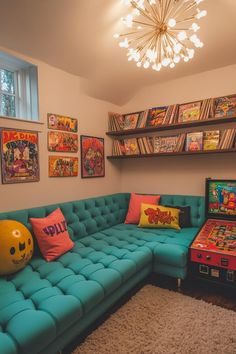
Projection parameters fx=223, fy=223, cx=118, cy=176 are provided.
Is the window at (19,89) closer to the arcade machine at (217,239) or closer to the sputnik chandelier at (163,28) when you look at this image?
the sputnik chandelier at (163,28)

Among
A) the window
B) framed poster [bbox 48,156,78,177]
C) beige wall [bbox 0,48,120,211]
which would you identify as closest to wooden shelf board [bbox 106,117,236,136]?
beige wall [bbox 0,48,120,211]

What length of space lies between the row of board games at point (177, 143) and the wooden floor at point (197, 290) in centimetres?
142

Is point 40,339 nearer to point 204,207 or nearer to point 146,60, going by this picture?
point 146,60

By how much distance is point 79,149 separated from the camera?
270 cm

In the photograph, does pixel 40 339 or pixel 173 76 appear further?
pixel 173 76

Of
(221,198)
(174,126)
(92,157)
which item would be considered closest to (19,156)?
(92,157)

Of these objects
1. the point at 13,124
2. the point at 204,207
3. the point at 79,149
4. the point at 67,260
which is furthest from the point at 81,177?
the point at 204,207

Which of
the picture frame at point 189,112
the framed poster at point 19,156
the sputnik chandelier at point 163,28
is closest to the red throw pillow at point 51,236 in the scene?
the framed poster at point 19,156

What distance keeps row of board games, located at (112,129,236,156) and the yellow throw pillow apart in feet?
2.42

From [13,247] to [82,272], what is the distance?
1.68ft

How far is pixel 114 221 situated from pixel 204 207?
1.10 meters

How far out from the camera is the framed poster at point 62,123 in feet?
7.73

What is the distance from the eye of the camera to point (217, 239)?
6.78ft

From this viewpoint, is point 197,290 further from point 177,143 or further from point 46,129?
point 46,129
